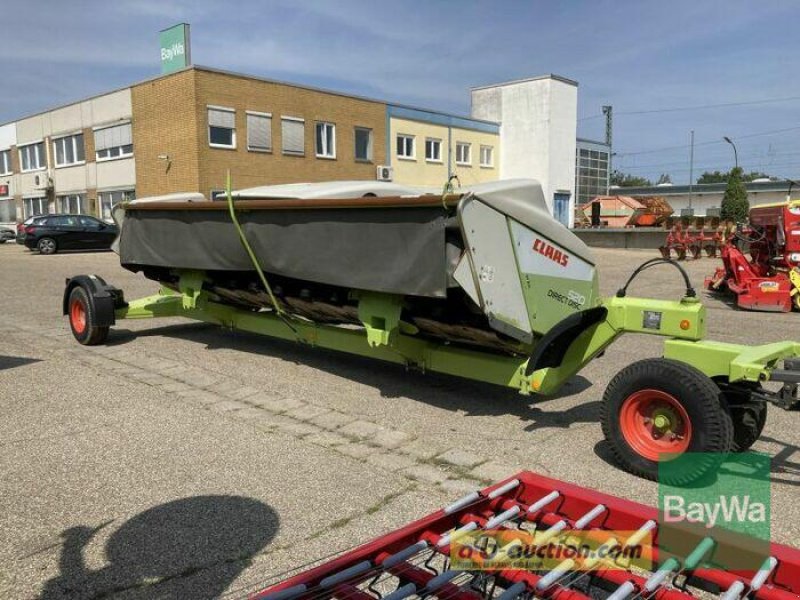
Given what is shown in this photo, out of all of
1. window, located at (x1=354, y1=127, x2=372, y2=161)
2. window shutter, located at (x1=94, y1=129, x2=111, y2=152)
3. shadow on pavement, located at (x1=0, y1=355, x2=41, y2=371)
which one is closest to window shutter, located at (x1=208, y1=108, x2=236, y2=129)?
window, located at (x1=354, y1=127, x2=372, y2=161)

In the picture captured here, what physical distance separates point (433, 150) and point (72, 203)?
1933cm

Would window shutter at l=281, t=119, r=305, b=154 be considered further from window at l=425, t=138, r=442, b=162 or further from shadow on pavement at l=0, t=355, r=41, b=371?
shadow on pavement at l=0, t=355, r=41, b=371

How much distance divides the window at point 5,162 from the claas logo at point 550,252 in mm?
44121

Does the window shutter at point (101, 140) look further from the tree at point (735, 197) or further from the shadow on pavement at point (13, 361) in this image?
the tree at point (735, 197)

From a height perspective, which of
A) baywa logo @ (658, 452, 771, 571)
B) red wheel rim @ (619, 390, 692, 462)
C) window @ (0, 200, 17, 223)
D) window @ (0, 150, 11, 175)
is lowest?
baywa logo @ (658, 452, 771, 571)

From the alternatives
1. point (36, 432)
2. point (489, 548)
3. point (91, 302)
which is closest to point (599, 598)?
point (489, 548)

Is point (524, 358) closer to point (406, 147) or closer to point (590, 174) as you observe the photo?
point (406, 147)

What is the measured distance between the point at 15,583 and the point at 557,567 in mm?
2402

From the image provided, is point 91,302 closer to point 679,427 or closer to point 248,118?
point 679,427

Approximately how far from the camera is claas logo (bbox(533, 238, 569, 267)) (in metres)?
5.07

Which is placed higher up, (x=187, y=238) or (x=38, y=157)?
(x=38, y=157)

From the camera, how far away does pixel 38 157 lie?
37562mm

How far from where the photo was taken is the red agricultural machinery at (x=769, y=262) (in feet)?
38.8

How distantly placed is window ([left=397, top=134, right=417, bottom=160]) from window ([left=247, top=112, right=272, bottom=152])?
26.9 ft
